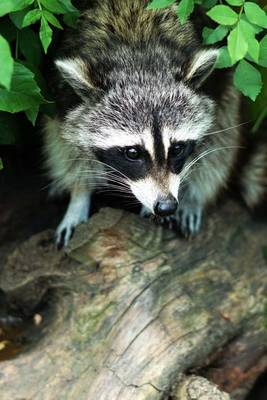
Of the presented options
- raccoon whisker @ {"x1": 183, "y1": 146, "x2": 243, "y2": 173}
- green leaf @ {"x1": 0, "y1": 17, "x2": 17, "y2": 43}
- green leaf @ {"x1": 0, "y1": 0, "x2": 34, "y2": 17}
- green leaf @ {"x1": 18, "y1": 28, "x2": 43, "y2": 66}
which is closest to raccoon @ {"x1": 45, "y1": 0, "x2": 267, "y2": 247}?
raccoon whisker @ {"x1": 183, "y1": 146, "x2": 243, "y2": 173}

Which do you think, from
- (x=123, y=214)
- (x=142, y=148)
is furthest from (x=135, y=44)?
(x=123, y=214)

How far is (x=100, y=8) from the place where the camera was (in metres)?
3.29

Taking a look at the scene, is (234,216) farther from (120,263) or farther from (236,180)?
(120,263)

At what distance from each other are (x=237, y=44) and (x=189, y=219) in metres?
1.39

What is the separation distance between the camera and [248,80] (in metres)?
2.65

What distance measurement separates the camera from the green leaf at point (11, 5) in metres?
2.39

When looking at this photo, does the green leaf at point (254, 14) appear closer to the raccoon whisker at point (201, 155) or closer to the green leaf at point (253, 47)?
the green leaf at point (253, 47)

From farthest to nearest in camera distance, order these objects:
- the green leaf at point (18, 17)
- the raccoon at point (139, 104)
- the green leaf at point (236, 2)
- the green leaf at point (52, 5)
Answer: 1. the raccoon at point (139, 104)
2. the green leaf at point (18, 17)
3. the green leaf at point (52, 5)
4. the green leaf at point (236, 2)

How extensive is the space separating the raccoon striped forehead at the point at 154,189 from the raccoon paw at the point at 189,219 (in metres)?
0.60

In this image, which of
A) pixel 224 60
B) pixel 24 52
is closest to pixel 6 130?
pixel 24 52

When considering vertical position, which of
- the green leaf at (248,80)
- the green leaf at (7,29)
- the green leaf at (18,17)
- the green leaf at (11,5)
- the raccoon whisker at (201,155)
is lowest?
the raccoon whisker at (201,155)

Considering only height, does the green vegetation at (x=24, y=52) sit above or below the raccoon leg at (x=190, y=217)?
above

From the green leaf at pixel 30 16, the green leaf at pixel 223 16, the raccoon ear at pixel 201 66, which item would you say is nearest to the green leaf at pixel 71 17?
the green leaf at pixel 30 16

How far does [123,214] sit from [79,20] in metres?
0.90
